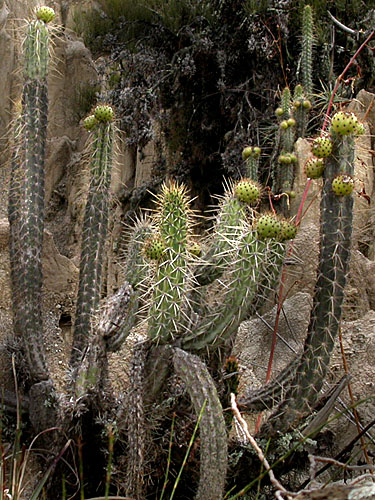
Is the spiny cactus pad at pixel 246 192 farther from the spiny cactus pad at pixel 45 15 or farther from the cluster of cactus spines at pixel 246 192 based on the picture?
the spiny cactus pad at pixel 45 15

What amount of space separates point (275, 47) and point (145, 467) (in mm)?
5272

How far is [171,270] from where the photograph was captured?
2.85 metres

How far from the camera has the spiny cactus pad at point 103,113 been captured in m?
3.86

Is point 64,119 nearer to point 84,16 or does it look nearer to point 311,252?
point 84,16

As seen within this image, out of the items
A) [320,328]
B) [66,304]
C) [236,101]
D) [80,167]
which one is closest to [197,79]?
[236,101]

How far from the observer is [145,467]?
2.94 metres

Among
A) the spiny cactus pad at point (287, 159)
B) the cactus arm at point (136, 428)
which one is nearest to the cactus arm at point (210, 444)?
the cactus arm at point (136, 428)

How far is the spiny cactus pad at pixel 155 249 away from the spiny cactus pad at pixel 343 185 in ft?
2.54

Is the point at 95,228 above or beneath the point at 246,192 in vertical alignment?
beneath

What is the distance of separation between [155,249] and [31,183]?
1.35m

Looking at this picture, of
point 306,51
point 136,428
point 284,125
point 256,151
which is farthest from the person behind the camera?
point 306,51

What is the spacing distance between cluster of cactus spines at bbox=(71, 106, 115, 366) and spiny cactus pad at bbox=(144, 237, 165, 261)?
1.14 meters

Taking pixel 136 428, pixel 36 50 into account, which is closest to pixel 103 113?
pixel 36 50

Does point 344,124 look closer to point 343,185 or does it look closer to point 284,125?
point 343,185
